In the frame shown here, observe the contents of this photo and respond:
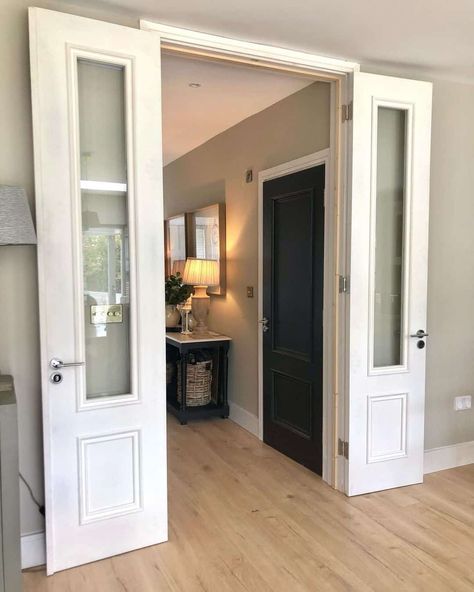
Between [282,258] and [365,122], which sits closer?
[365,122]

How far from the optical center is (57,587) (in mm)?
2170

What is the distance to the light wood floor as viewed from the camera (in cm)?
221

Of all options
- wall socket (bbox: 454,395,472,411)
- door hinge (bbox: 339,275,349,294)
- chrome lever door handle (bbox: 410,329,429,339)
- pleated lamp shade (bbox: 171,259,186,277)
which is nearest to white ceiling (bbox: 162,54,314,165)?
door hinge (bbox: 339,275,349,294)

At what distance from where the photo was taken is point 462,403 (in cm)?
347

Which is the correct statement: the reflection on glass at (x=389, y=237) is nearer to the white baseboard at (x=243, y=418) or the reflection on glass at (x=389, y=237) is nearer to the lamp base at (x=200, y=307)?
the white baseboard at (x=243, y=418)

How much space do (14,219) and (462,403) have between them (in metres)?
3.03

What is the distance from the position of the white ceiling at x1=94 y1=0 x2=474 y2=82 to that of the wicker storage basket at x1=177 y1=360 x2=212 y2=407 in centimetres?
272

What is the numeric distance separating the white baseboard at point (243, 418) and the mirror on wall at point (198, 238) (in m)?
1.05

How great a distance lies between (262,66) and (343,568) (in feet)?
8.43

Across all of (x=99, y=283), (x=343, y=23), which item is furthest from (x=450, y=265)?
(x=99, y=283)

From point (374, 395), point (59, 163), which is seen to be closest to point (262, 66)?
point (59, 163)

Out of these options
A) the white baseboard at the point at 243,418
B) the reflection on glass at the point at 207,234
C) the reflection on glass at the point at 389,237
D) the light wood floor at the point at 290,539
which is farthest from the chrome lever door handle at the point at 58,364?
the reflection on glass at the point at 207,234

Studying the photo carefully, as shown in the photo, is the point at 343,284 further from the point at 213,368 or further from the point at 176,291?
the point at 176,291

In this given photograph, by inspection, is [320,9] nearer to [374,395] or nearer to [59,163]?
[59,163]
